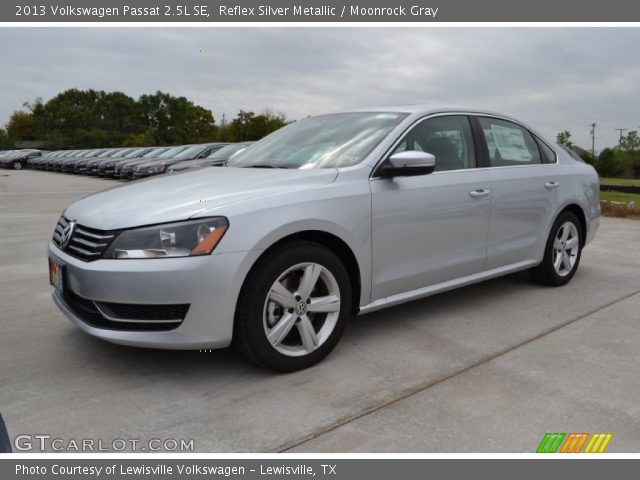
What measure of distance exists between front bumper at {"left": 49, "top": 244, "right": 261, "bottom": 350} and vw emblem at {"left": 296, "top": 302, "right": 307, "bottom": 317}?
1.25 feet

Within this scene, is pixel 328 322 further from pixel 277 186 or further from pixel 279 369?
pixel 277 186

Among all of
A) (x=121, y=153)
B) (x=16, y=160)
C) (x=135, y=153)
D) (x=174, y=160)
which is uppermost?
(x=16, y=160)

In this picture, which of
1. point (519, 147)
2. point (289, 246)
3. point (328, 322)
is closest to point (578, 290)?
point (519, 147)

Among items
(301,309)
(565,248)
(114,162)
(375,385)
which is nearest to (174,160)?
(114,162)

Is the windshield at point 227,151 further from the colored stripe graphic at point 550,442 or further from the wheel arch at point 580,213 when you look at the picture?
the colored stripe graphic at point 550,442

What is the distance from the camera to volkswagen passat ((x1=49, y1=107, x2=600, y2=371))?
9.18ft

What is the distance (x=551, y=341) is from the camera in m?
3.60

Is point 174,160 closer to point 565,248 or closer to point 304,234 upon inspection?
point 565,248

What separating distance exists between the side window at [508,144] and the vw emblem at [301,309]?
6.41ft

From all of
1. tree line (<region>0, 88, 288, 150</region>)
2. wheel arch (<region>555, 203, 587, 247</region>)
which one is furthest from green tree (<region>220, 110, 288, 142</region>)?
wheel arch (<region>555, 203, 587, 247</region>)

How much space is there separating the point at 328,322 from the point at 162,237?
41.0 inches

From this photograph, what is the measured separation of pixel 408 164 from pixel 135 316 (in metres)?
1.72

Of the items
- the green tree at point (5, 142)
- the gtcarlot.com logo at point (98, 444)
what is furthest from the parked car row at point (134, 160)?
the green tree at point (5, 142)

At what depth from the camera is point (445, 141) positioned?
4.00 metres
